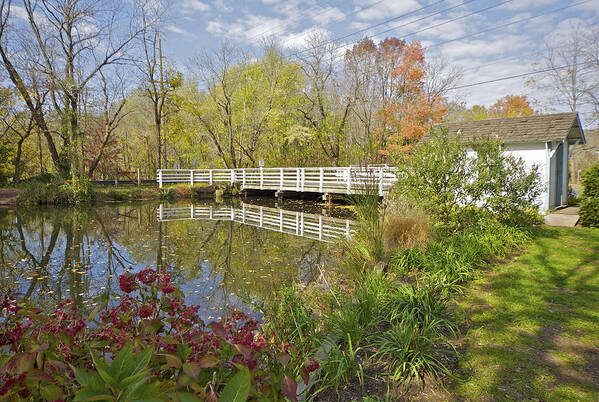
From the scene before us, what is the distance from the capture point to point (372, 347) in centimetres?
284

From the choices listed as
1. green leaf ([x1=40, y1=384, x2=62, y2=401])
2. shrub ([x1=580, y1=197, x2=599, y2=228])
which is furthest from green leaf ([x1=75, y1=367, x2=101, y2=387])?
shrub ([x1=580, y1=197, x2=599, y2=228])

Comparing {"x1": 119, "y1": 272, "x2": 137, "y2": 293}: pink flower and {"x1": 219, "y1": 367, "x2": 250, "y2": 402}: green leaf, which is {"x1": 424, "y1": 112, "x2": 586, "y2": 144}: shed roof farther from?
{"x1": 219, "y1": 367, "x2": 250, "y2": 402}: green leaf

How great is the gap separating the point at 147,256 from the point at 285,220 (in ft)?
19.2

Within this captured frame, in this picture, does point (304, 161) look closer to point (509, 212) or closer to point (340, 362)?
point (509, 212)

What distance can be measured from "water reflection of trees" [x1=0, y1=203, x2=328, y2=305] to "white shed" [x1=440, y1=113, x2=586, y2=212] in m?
7.33

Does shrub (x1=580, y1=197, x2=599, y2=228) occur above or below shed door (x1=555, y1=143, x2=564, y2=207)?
below

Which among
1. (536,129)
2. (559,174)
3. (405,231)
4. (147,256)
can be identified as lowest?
(147,256)

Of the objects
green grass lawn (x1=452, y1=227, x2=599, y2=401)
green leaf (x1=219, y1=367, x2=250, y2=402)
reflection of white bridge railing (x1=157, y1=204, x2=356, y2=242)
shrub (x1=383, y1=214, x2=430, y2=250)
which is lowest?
reflection of white bridge railing (x1=157, y1=204, x2=356, y2=242)

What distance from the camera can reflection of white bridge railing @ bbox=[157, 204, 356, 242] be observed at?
968 cm

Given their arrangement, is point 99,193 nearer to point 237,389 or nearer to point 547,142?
point 547,142

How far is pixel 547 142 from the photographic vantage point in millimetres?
11016

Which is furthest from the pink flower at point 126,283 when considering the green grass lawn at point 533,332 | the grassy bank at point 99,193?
the grassy bank at point 99,193

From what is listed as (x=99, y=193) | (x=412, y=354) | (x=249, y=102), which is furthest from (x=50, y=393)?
(x=249, y=102)

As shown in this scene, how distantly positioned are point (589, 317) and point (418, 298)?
68.7 inches
